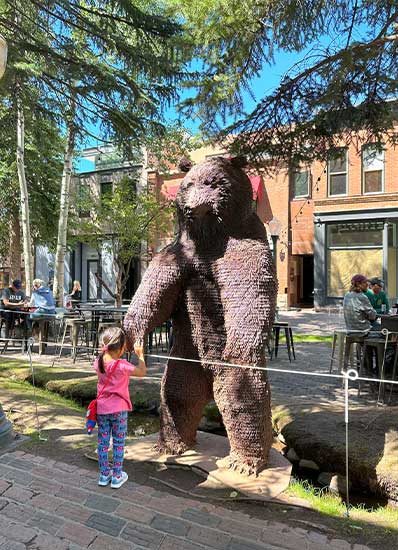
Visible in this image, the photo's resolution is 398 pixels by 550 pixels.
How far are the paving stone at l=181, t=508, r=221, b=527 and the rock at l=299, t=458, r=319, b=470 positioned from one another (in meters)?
1.49

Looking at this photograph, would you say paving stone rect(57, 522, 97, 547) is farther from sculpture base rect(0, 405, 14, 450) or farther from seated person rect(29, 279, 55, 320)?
seated person rect(29, 279, 55, 320)

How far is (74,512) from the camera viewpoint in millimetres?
2979

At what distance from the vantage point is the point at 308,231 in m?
20.5

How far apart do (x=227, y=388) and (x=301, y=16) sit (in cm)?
407

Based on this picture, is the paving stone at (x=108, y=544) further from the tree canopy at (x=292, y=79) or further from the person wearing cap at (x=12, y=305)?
the person wearing cap at (x=12, y=305)

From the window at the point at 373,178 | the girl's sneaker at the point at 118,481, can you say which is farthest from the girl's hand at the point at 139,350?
the window at the point at 373,178

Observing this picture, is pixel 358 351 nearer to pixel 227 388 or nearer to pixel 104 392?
pixel 227 388

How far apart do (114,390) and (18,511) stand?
932 millimetres

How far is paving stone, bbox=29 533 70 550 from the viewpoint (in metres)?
2.65

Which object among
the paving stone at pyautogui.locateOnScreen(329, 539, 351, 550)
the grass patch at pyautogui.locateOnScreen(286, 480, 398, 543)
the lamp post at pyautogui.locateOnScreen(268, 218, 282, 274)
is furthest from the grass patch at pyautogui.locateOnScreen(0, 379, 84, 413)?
the lamp post at pyautogui.locateOnScreen(268, 218, 282, 274)

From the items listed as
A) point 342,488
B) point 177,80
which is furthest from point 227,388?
point 177,80

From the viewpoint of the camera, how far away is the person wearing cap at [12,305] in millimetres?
10297

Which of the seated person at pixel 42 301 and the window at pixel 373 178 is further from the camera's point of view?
the window at pixel 373 178

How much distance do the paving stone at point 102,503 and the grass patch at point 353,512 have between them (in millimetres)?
1168
